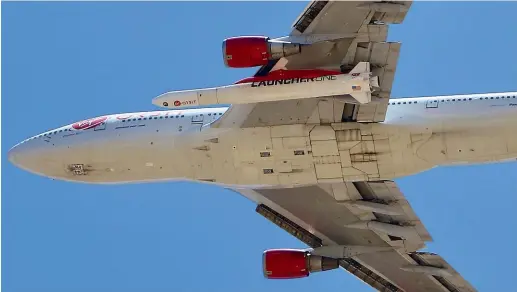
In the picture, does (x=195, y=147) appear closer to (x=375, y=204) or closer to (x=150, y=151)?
(x=150, y=151)

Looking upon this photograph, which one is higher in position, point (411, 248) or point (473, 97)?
point (473, 97)

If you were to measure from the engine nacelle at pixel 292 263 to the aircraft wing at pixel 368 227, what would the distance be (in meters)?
0.76

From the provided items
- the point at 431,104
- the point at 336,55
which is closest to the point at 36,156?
the point at 336,55

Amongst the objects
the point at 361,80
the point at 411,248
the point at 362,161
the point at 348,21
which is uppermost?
the point at 348,21

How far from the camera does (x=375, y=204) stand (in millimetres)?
39250

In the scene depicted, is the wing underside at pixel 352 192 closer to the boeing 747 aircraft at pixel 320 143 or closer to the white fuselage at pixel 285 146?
the boeing 747 aircraft at pixel 320 143

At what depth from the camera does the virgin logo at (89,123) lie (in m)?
40.0

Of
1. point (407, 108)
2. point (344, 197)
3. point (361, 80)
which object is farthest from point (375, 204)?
point (361, 80)

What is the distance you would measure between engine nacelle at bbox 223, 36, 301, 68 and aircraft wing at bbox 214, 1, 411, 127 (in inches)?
18.0

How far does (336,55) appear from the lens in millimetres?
34750

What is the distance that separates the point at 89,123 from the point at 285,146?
8942 millimetres

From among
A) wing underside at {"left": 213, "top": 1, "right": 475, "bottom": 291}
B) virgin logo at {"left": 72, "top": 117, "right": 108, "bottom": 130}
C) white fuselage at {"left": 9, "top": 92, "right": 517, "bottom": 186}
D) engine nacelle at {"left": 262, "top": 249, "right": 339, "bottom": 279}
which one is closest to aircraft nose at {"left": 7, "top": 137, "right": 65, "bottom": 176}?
white fuselage at {"left": 9, "top": 92, "right": 517, "bottom": 186}

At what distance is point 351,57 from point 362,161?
4203 mm

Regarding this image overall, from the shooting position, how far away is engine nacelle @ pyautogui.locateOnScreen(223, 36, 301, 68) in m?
33.8
